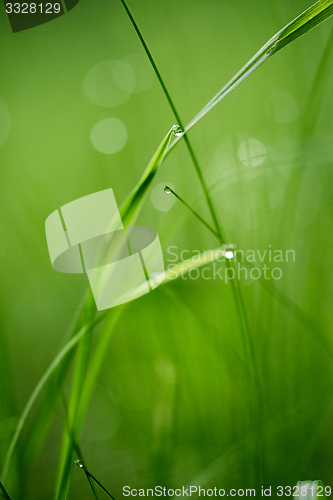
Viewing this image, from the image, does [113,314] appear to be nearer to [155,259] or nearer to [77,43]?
[155,259]

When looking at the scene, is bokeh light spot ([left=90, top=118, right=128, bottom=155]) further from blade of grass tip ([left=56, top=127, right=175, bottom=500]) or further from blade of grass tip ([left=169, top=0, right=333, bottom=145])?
blade of grass tip ([left=169, top=0, right=333, bottom=145])

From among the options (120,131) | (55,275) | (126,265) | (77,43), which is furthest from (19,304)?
(77,43)

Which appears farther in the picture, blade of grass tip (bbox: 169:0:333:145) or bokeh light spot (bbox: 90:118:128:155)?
bokeh light spot (bbox: 90:118:128:155)

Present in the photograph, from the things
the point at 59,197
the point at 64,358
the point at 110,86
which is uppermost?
the point at 110,86

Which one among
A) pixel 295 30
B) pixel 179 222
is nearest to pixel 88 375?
pixel 179 222

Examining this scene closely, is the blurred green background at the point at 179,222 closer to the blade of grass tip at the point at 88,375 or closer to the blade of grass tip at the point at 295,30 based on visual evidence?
the blade of grass tip at the point at 88,375

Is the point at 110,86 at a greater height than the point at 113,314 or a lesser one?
greater

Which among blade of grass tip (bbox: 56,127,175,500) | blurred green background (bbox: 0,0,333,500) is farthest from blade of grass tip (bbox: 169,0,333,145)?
blurred green background (bbox: 0,0,333,500)
